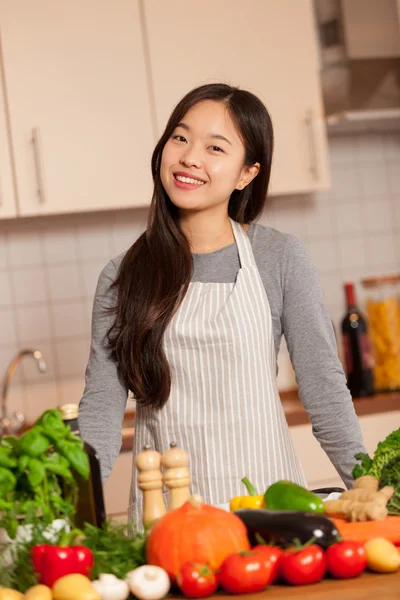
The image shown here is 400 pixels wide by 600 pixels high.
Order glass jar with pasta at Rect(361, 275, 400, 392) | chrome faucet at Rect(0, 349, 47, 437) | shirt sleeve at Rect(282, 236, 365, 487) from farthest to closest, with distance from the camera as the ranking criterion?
1. glass jar with pasta at Rect(361, 275, 400, 392)
2. chrome faucet at Rect(0, 349, 47, 437)
3. shirt sleeve at Rect(282, 236, 365, 487)

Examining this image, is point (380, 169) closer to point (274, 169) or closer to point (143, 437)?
point (274, 169)

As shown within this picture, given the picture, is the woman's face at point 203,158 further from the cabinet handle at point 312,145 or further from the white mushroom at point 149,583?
the cabinet handle at point 312,145

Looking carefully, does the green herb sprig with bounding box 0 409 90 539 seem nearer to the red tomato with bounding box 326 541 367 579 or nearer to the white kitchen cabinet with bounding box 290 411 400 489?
the red tomato with bounding box 326 541 367 579

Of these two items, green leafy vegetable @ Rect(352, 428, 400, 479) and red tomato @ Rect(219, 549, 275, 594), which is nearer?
red tomato @ Rect(219, 549, 275, 594)

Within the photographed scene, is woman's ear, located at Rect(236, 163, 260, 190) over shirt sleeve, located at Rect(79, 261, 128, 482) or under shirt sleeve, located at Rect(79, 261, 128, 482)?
over

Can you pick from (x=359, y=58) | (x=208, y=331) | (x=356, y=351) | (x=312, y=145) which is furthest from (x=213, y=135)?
(x=356, y=351)

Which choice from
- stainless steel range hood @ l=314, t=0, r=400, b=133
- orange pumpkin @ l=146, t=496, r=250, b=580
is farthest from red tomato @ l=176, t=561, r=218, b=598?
stainless steel range hood @ l=314, t=0, r=400, b=133

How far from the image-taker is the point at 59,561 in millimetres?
938

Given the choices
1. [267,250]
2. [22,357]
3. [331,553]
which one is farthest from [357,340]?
[331,553]

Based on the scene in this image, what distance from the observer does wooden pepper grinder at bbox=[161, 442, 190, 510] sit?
1076 mm

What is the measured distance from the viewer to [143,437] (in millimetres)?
1788

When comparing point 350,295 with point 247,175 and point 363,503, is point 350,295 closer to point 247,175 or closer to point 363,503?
point 247,175

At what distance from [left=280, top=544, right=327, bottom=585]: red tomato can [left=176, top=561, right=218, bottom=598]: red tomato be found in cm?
7

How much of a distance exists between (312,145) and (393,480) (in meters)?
1.99
